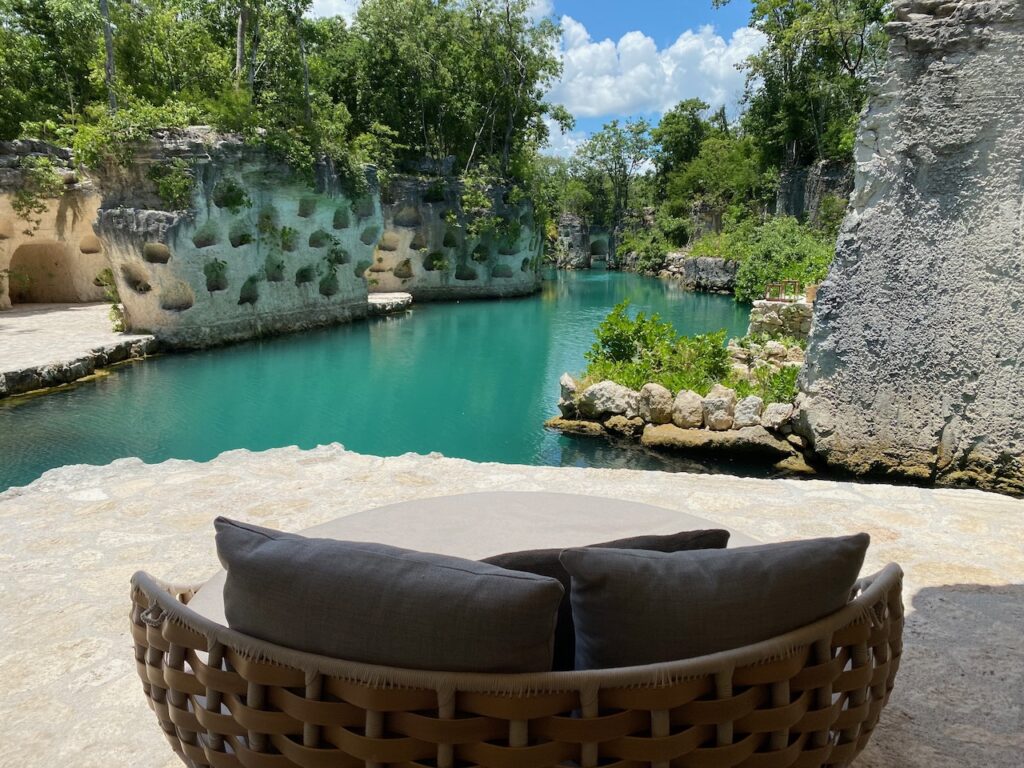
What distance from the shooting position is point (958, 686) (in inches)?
84.0

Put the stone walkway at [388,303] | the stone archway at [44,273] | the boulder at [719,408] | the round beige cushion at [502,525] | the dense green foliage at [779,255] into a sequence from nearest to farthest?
the round beige cushion at [502,525] → the boulder at [719,408] → the stone archway at [44,273] → the dense green foliage at [779,255] → the stone walkway at [388,303]

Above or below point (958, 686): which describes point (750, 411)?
below

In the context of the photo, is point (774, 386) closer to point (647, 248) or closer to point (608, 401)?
point (608, 401)

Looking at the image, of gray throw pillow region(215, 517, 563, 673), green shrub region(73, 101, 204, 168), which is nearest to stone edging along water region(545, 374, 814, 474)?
gray throw pillow region(215, 517, 563, 673)

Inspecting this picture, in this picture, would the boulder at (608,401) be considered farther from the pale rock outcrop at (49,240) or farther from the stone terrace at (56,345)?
the pale rock outcrop at (49,240)

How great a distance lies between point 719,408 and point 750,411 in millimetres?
379

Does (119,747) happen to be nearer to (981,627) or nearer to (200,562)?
(200,562)

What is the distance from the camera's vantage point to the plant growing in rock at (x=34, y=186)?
15547 mm

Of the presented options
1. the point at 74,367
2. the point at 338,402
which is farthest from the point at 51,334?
the point at 338,402

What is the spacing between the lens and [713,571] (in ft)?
3.85

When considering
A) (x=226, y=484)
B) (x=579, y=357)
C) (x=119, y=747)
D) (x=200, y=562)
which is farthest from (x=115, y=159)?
(x=119, y=747)

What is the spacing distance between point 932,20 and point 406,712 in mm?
6568

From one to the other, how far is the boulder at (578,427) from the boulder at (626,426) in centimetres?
22

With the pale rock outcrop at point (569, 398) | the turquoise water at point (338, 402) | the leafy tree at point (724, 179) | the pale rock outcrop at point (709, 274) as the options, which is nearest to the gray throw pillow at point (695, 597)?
the turquoise water at point (338, 402)
